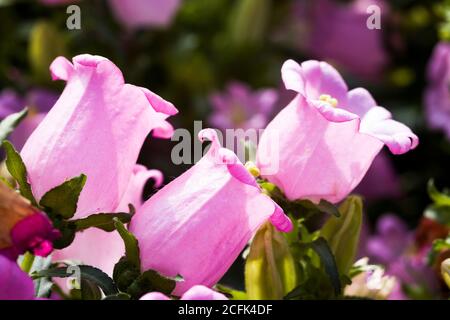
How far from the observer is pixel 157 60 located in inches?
42.8

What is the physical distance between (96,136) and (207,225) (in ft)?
0.26

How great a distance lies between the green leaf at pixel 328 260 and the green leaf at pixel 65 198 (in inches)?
5.7

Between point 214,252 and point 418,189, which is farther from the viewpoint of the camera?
point 418,189

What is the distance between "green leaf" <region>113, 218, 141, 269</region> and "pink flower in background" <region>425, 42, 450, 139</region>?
582 millimetres

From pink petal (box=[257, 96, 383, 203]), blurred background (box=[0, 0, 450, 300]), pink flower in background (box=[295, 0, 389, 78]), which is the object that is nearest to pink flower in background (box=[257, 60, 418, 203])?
pink petal (box=[257, 96, 383, 203])

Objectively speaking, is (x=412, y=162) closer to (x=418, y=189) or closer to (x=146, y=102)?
(x=418, y=189)

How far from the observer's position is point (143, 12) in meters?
1.00

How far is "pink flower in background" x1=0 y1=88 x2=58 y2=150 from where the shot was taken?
2.86 feet

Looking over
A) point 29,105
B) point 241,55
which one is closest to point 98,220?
point 29,105

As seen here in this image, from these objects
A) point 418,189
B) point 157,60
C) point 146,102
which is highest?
point 146,102

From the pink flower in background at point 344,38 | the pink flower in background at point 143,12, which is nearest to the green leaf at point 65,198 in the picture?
the pink flower in background at point 143,12

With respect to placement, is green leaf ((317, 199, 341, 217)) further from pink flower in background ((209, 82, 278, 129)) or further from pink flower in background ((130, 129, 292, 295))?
pink flower in background ((209, 82, 278, 129))
